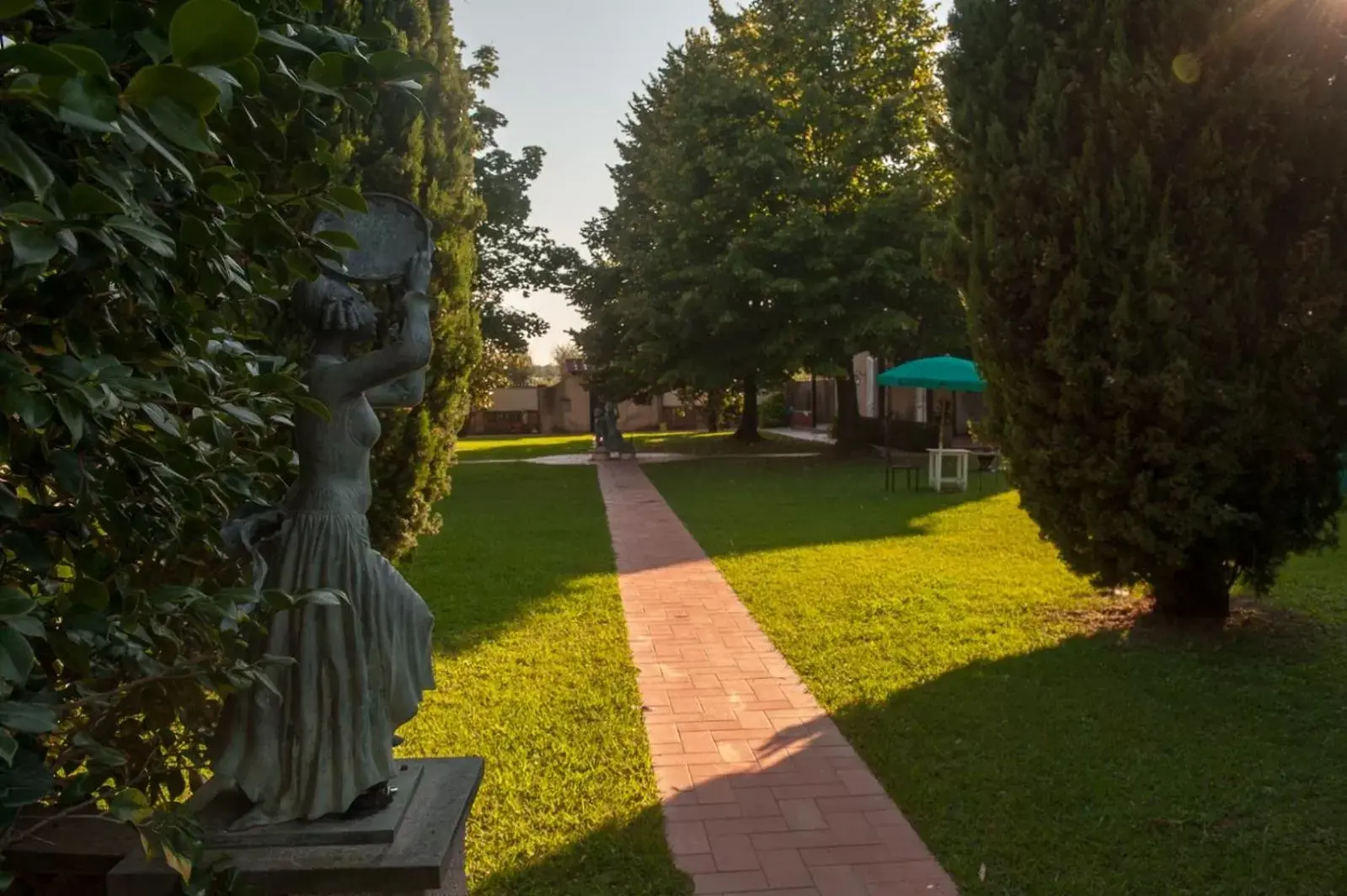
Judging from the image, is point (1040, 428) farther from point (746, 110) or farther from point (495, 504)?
point (746, 110)

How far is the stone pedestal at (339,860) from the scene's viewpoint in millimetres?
2637

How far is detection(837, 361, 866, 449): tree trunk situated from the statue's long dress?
22.5m

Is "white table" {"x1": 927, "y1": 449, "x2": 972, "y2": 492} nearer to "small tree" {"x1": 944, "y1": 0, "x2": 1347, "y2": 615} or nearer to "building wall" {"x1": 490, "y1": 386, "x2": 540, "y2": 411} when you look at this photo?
"small tree" {"x1": 944, "y1": 0, "x2": 1347, "y2": 615}

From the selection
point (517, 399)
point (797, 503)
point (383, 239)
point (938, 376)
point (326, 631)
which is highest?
point (383, 239)

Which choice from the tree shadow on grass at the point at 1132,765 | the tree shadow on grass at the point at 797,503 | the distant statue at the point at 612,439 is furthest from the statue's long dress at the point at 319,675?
the distant statue at the point at 612,439

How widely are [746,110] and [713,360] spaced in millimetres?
5977

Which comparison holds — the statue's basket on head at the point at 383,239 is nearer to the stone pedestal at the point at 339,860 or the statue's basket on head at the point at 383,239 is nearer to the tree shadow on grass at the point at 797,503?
the stone pedestal at the point at 339,860

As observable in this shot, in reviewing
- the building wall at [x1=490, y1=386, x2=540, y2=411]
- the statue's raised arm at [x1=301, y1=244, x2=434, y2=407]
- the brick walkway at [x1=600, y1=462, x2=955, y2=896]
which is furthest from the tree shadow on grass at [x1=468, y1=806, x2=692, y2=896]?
the building wall at [x1=490, y1=386, x2=540, y2=411]

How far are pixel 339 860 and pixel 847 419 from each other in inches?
918

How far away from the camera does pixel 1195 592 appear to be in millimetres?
7586

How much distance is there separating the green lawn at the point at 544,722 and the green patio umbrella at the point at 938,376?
7.78 meters

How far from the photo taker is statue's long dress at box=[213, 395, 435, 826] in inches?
110

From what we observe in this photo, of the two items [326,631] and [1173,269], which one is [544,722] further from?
[1173,269]

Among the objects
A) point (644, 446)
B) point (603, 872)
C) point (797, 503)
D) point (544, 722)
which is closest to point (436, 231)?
point (544, 722)
